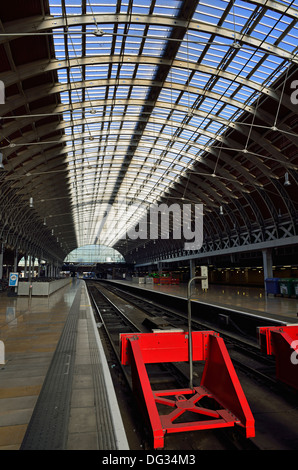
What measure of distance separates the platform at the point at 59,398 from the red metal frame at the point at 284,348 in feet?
12.5

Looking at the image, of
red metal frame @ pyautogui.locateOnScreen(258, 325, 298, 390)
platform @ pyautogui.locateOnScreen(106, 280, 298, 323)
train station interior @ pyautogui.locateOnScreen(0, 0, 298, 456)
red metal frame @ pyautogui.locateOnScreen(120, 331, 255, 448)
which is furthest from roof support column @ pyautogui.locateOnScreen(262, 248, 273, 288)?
red metal frame @ pyautogui.locateOnScreen(120, 331, 255, 448)

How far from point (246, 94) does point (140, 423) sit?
23.5 m

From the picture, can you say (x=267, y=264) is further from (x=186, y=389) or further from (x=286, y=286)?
(x=186, y=389)

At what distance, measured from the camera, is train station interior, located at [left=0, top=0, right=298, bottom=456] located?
6059 millimetres

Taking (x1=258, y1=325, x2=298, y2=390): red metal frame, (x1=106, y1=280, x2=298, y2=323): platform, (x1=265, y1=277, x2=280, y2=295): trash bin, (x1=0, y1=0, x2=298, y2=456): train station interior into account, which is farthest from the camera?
(x1=265, y1=277, x2=280, y2=295): trash bin

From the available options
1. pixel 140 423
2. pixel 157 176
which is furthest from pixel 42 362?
pixel 157 176

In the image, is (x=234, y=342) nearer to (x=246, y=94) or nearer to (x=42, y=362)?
(x=42, y=362)

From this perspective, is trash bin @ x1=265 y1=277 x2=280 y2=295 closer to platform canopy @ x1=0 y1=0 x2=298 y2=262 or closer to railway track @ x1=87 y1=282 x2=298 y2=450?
platform canopy @ x1=0 y1=0 x2=298 y2=262

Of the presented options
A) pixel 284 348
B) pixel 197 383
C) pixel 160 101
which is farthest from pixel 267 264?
pixel 197 383

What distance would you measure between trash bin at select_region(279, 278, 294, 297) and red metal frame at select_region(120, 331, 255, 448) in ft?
66.1

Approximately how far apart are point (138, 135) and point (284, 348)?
89.0 ft

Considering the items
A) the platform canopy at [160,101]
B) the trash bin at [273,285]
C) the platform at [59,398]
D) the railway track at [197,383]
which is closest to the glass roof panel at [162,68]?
the platform canopy at [160,101]

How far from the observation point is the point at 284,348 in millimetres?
6457

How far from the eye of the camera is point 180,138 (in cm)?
2962
